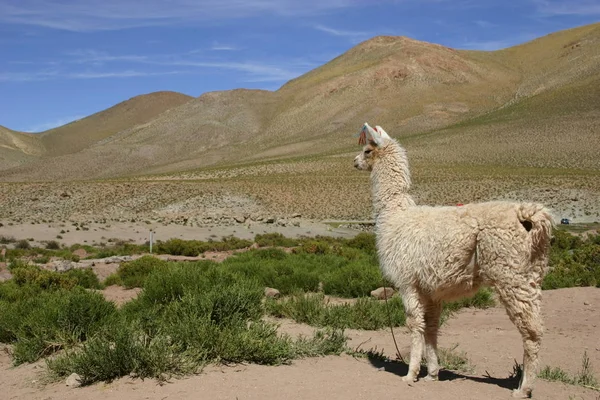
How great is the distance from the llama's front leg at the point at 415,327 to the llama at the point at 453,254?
0.01m

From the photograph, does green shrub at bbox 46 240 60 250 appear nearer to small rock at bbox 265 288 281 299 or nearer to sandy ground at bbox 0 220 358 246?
sandy ground at bbox 0 220 358 246

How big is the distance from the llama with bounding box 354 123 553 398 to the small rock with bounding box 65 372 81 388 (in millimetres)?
3660

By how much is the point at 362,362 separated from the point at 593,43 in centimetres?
16684

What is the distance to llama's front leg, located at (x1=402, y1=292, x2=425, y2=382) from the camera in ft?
A: 25.1

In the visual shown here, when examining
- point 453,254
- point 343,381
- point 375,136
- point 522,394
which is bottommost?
point 522,394

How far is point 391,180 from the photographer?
8.38 meters

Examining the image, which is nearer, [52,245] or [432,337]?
[432,337]

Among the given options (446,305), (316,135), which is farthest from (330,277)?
(316,135)

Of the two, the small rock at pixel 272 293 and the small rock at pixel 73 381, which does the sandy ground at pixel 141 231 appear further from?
the small rock at pixel 73 381

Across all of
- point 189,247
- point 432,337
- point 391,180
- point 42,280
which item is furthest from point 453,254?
point 189,247

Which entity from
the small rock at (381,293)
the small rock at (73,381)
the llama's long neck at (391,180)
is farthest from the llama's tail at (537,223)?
the small rock at (381,293)

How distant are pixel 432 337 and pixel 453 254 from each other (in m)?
1.16

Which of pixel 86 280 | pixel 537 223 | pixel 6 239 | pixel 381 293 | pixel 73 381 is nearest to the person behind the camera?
pixel 537 223

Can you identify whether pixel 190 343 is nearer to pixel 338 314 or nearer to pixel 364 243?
pixel 338 314
